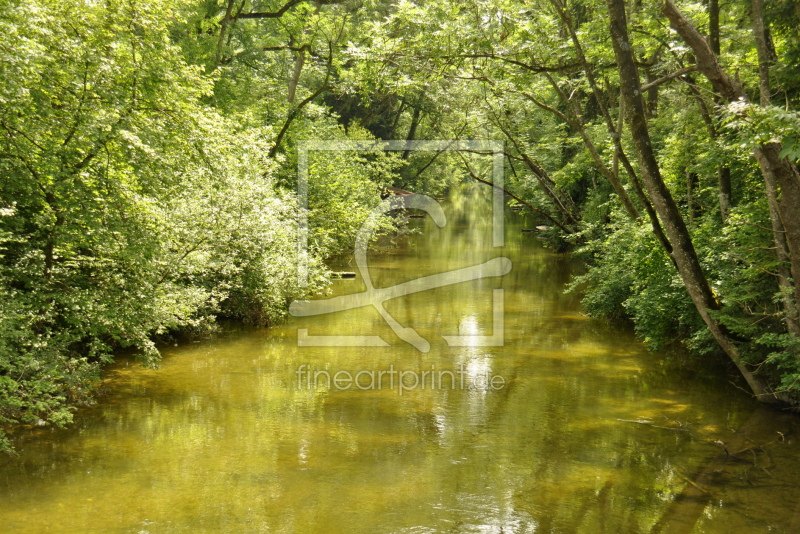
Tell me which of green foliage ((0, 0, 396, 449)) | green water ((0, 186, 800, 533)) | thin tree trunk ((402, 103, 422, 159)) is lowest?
green water ((0, 186, 800, 533))

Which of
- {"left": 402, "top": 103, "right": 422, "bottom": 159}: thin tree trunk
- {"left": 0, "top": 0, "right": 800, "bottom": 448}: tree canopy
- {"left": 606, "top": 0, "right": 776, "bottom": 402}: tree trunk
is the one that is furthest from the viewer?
{"left": 402, "top": 103, "right": 422, "bottom": 159}: thin tree trunk

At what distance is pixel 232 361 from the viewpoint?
12.4 metres

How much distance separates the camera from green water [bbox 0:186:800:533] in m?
6.67

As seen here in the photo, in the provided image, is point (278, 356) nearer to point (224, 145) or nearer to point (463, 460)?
point (224, 145)

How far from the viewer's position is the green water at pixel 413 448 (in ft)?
21.9

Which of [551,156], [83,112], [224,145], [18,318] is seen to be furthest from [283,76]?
[18,318]

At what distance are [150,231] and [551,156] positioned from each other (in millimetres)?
18038

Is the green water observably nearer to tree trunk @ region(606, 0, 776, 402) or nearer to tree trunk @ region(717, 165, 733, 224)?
tree trunk @ region(606, 0, 776, 402)

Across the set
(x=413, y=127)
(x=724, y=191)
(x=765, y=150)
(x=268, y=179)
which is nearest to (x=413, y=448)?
(x=765, y=150)

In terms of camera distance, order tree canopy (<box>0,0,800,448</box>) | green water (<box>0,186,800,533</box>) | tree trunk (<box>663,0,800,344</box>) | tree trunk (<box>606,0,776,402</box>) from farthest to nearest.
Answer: tree trunk (<box>606,0,776,402</box>)
tree canopy (<box>0,0,800,448</box>)
tree trunk (<box>663,0,800,344</box>)
green water (<box>0,186,800,533</box>)

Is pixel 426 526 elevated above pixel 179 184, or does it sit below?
below

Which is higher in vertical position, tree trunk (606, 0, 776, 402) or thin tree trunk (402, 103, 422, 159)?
thin tree trunk (402, 103, 422, 159)

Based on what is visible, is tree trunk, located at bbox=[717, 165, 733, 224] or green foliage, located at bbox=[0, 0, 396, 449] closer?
green foliage, located at bbox=[0, 0, 396, 449]

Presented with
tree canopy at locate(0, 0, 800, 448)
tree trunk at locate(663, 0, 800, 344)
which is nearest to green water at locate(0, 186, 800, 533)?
tree canopy at locate(0, 0, 800, 448)
